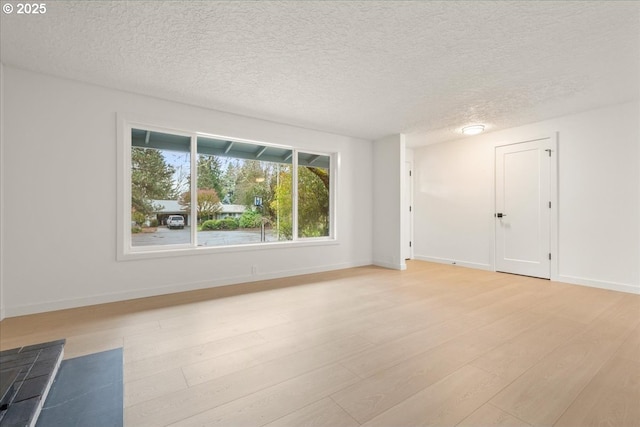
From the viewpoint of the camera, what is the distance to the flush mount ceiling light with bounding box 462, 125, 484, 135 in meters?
4.86

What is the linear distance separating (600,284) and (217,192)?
5772mm

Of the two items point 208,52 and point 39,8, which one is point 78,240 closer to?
point 39,8

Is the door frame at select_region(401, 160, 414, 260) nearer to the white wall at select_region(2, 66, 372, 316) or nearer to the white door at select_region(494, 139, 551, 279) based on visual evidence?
the white door at select_region(494, 139, 551, 279)

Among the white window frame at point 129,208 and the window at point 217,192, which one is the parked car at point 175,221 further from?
the white window frame at point 129,208

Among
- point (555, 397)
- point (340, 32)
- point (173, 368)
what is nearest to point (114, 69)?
point (340, 32)

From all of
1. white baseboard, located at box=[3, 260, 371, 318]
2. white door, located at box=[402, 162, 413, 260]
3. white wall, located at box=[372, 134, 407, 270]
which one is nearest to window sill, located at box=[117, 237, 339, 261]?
white baseboard, located at box=[3, 260, 371, 318]

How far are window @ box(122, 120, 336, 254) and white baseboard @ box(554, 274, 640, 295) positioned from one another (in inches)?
151

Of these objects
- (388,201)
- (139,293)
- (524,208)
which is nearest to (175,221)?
(139,293)

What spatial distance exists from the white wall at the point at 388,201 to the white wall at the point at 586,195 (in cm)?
61

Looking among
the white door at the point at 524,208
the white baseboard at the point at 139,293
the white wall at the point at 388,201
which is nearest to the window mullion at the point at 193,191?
the white baseboard at the point at 139,293

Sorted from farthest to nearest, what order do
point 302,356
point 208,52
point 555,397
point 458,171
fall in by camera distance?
point 458,171, point 208,52, point 302,356, point 555,397

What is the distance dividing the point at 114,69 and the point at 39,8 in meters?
0.87

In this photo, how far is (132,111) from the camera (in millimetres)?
3541

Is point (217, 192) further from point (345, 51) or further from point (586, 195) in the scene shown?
point (586, 195)
